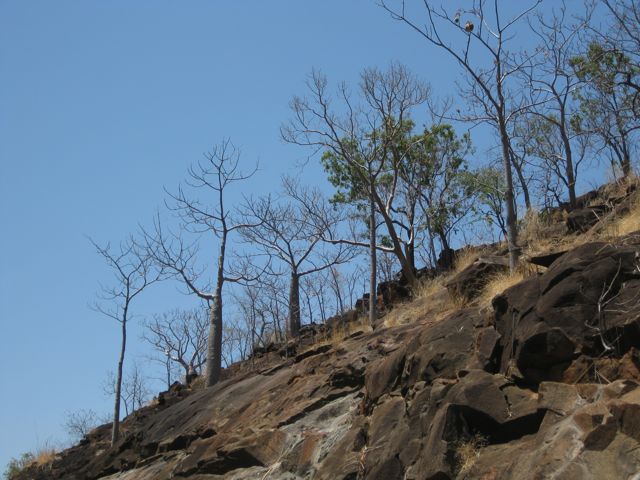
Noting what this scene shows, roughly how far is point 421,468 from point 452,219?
62.8ft

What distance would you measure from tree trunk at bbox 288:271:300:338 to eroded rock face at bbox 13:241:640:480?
10722 mm

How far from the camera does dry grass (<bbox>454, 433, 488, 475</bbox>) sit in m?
8.10

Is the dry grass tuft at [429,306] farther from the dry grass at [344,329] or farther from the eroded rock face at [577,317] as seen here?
the eroded rock face at [577,317]

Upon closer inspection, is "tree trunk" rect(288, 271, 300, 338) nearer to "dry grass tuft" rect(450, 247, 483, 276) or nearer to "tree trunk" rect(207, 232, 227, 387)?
"tree trunk" rect(207, 232, 227, 387)

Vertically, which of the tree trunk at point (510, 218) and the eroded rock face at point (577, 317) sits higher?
the tree trunk at point (510, 218)

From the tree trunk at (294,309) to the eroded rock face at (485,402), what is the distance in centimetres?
1072

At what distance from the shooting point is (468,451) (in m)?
8.20

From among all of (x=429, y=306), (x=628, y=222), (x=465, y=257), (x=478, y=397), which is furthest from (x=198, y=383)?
(x=478, y=397)

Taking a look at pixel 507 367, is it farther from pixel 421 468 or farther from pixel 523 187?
pixel 523 187

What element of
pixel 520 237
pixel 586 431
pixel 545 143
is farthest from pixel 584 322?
pixel 545 143

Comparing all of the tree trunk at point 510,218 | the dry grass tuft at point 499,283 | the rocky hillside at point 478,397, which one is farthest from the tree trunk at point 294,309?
the dry grass tuft at point 499,283

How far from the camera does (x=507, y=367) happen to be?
9070 mm

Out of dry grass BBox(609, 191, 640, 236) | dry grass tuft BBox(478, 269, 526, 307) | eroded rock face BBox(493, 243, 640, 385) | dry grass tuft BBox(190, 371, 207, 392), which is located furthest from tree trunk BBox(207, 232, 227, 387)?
eroded rock face BBox(493, 243, 640, 385)

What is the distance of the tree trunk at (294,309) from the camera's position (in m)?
25.1
